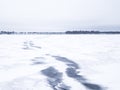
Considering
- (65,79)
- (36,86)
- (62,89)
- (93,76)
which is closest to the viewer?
(62,89)

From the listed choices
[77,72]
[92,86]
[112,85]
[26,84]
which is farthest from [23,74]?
[112,85]

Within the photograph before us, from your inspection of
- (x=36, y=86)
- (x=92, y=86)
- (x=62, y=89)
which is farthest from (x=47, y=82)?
(x=92, y=86)

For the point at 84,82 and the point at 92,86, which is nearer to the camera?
the point at 92,86

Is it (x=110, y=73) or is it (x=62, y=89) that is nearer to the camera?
(x=62, y=89)

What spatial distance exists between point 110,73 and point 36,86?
3274 millimetres

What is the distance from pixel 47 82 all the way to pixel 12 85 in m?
1.07

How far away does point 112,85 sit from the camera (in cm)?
589

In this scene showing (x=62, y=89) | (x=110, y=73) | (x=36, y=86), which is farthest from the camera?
(x=110, y=73)

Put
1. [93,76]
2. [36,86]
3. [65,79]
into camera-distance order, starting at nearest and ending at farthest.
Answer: [36,86] → [65,79] → [93,76]

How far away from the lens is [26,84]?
5.89 m

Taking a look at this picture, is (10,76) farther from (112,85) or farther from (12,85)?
(112,85)

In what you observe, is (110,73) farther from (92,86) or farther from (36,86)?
(36,86)

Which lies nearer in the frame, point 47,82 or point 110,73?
point 47,82

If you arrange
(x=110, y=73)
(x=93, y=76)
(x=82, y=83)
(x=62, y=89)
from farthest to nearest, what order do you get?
(x=110, y=73), (x=93, y=76), (x=82, y=83), (x=62, y=89)
